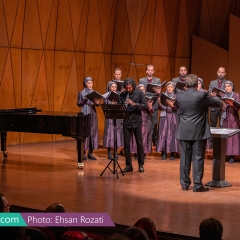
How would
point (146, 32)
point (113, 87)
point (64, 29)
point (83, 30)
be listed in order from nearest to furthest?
point (113, 87), point (64, 29), point (83, 30), point (146, 32)

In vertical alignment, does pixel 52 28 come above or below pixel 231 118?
above

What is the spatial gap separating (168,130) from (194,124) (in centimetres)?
309

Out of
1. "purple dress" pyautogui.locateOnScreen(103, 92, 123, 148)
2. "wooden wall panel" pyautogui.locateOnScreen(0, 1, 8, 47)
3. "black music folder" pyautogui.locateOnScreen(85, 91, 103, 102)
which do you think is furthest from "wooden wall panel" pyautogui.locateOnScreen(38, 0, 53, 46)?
"black music folder" pyautogui.locateOnScreen(85, 91, 103, 102)

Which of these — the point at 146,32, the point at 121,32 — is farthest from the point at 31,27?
the point at 146,32

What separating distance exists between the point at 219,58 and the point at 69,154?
547 cm

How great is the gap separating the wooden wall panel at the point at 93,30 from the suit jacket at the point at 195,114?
6532 mm

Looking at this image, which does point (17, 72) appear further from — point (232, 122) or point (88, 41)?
point (232, 122)

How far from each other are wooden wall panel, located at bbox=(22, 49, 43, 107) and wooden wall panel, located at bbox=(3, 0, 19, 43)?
21.8 inches

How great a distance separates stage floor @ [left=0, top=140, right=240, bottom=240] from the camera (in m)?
6.45

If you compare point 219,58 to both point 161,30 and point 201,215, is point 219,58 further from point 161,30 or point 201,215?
point 201,215

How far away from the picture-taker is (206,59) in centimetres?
1520

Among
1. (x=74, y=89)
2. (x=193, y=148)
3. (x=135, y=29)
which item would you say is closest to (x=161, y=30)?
(x=135, y=29)

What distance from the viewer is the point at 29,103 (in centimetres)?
1270

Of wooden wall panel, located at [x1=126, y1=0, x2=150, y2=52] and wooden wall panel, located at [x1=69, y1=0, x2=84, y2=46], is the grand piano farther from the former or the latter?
wooden wall panel, located at [x1=126, y1=0, x2=150, y2=52]
